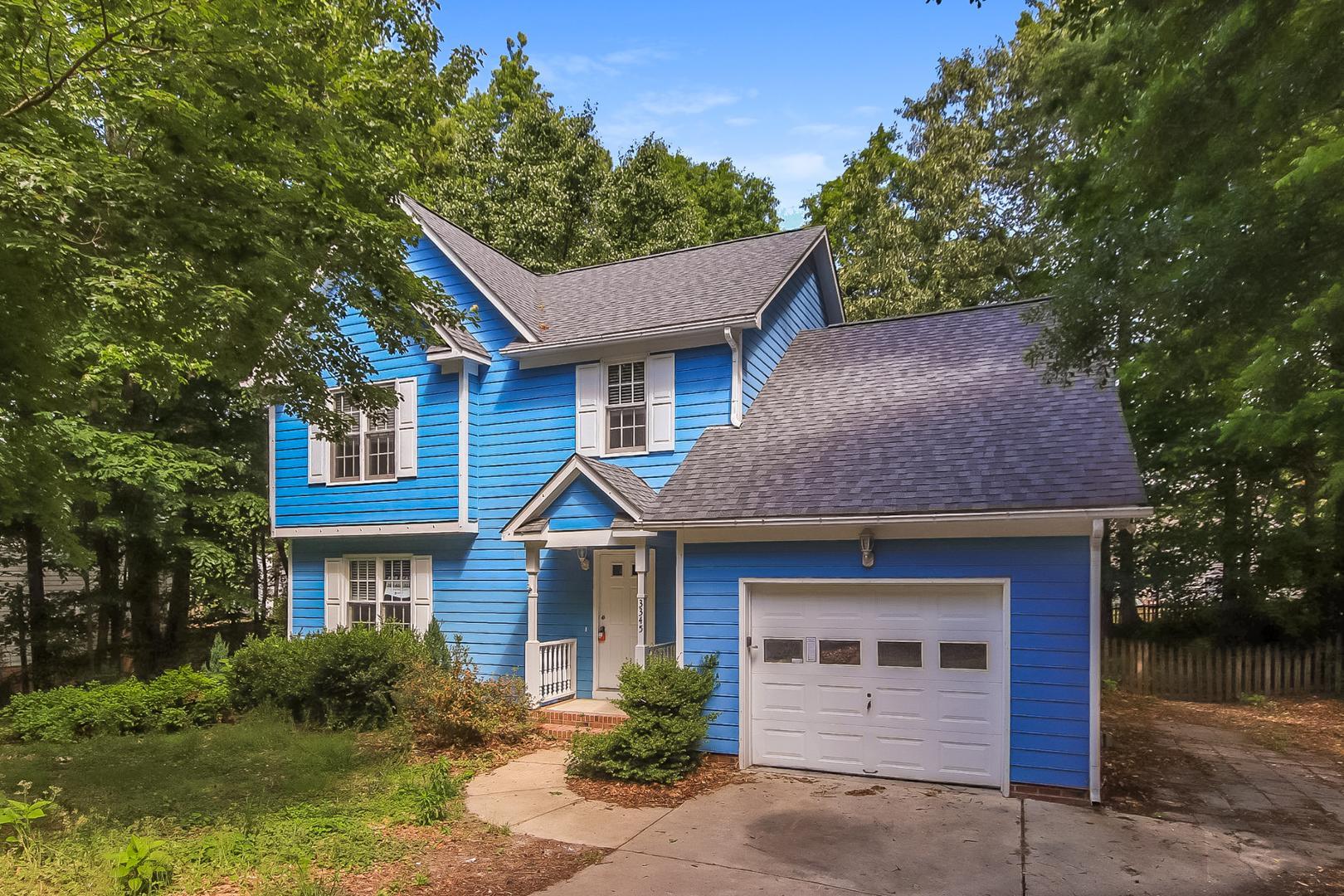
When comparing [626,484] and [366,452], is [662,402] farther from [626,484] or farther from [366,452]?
[366,452]

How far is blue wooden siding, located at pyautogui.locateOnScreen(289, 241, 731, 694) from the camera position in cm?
1228

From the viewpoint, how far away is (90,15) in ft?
21.3

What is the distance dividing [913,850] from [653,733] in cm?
314

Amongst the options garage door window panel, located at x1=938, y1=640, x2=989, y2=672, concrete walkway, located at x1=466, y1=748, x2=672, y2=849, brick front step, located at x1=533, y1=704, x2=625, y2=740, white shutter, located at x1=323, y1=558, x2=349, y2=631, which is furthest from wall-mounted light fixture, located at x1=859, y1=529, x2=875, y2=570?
white shutter, located at x1=323, y1=558, x2=349, y2=631

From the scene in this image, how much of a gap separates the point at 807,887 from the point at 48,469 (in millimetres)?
7891

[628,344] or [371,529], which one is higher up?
[628,344]

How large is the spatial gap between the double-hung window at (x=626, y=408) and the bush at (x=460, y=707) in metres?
3.89

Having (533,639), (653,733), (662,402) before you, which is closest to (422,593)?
(533,639)

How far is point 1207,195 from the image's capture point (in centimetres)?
730

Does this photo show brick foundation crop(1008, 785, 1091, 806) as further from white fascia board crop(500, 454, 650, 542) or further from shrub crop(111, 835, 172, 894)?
shrub crop(111, 835, 172, 894)

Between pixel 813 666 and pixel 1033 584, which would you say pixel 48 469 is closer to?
pixel 813 666

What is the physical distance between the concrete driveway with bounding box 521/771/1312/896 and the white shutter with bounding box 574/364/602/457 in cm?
563

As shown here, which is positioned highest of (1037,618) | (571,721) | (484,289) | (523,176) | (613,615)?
(523,176)

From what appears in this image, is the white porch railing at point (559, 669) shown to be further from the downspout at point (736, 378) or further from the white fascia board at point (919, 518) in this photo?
the downspout at point (736, 378)
